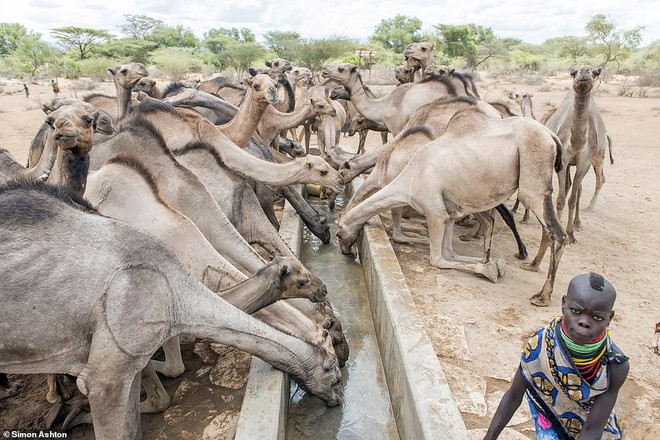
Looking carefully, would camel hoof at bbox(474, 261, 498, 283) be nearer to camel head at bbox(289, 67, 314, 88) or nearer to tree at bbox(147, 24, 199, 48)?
camel head at bbox(289, 67, 314, 88)

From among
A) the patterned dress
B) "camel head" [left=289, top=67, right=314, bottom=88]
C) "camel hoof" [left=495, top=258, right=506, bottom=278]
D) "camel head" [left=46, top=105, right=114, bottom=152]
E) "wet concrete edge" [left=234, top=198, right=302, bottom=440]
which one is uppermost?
"camel head" [left=46, top=105, right=114, bottom=152]

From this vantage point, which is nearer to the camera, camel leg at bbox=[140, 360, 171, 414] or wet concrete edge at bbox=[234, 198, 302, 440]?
wet concrete edge at bbox=[234, 198, 302, 440]

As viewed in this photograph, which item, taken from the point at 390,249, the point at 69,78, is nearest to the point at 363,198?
the point at 390,249

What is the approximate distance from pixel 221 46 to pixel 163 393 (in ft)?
148

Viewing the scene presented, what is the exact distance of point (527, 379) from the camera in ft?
8.32

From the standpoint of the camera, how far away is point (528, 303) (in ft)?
17.1

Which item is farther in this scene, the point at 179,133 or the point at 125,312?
the point at 179,133

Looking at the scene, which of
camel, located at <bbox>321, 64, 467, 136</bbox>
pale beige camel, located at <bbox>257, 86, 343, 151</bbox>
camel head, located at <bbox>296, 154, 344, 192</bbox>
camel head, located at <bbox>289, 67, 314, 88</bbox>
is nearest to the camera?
camel head, located at <bbox>296, 154, 344, 192</bbox>

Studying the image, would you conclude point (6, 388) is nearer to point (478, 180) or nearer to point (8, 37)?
point (478, 180)

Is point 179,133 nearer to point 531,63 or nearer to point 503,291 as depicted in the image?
point 503,291

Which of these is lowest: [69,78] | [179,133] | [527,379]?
[69,78]

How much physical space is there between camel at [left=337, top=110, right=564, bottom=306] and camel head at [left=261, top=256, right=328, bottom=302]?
2.67m

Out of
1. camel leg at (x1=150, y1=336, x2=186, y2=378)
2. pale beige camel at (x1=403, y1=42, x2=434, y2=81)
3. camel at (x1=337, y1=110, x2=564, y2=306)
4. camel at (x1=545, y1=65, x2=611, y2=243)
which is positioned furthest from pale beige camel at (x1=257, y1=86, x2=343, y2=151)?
camel leg at (x1=150, y1=336, x2=186, y2=378)

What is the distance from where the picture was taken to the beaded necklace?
87.3 inches
